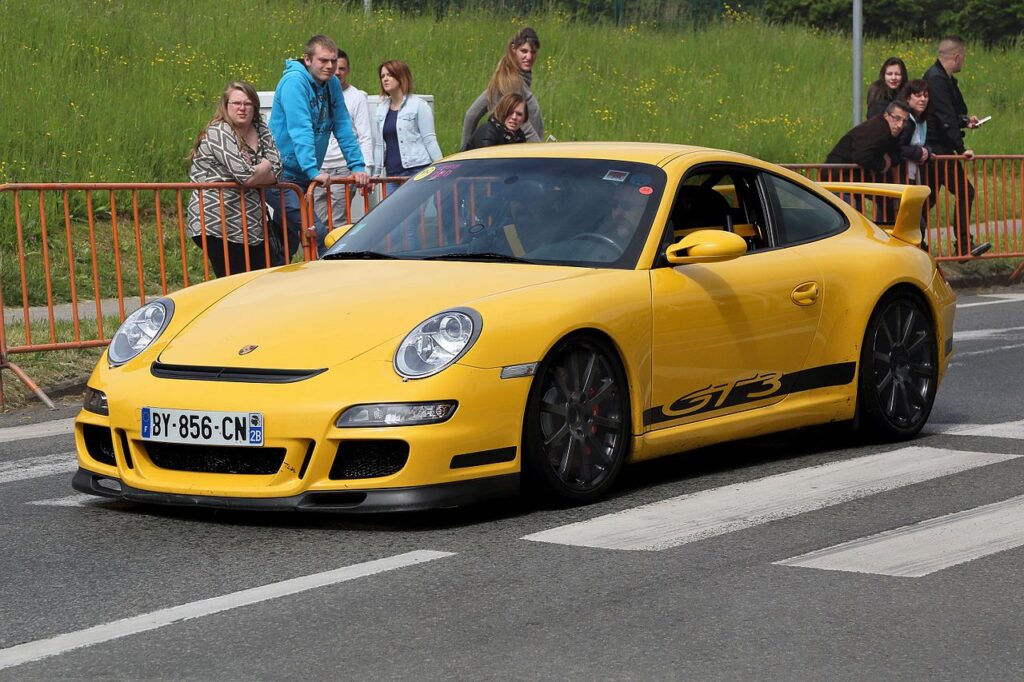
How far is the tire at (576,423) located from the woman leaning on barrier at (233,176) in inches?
195

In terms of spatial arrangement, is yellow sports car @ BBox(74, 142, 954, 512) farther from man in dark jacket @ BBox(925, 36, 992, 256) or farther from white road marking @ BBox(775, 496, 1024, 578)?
man in dark jacket @ BBox(925, 36, 992, 256)

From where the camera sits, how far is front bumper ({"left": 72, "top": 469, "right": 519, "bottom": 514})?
6047mm

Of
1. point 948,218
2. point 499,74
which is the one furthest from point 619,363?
point 948,218

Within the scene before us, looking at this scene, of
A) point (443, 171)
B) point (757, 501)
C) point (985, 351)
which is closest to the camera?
point (757, 501)

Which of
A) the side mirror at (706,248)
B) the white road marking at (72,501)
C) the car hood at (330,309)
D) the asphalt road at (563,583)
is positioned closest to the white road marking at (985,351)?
the asphalt road at (563,583)

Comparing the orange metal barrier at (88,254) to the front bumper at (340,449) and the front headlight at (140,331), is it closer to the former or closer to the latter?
Answer: the front headlight at (140,331)

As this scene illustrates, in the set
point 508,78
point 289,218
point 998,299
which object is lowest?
point 998,299

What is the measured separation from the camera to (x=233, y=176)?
11.2m

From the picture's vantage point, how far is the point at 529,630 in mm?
4836

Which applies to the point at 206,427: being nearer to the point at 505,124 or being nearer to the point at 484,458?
the point at 484,458

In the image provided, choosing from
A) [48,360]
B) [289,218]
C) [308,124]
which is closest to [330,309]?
[48,360]

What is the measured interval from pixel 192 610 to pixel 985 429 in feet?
15.8

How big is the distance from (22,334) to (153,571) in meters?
5.71

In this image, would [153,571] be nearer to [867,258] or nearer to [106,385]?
[106,385]
